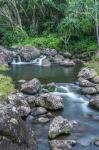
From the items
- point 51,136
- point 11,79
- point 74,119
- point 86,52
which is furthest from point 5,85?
point 86,52

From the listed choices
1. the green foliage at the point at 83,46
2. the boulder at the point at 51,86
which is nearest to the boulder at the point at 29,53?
the green foliage at the point at 83,46

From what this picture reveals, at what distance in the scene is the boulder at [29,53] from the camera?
29.4m

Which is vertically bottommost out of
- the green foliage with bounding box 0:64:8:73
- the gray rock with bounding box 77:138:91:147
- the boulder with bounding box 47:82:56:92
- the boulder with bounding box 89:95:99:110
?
the green foliage with bounding box 0:64:8:73

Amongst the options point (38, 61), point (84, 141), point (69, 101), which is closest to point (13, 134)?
point (84, 141)

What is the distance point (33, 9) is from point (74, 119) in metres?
22.2

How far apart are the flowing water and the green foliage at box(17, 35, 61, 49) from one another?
5.00m

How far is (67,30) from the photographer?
31.3 metres

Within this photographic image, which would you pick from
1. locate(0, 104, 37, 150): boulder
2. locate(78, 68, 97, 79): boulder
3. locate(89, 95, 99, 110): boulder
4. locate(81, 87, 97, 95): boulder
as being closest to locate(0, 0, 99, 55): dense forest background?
locate(78, 68, 97, 79): boulder

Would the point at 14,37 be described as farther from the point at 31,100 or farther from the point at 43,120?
the point at 43,120

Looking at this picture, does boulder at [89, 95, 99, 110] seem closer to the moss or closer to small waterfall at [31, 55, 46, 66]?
the moss

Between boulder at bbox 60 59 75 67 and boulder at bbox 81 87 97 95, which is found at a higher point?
boulder at bbox 81 87 97 95

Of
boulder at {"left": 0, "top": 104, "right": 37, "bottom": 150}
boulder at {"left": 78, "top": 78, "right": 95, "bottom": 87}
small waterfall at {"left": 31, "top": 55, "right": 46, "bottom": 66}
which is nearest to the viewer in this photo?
boulder at {"left": 0, "top": 104, "right": 37, "bottom": 150}

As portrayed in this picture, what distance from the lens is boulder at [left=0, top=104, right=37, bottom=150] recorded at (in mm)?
11205

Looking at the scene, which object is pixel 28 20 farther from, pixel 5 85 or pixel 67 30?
pixel 5 85
